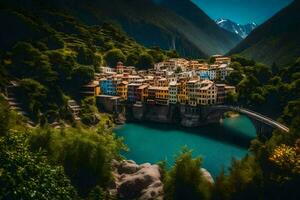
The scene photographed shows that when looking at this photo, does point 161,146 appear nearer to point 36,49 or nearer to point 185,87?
point 185,87

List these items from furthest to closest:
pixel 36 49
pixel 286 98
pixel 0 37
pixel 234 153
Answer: pixel 0 37
pixel 36 49
pixel 286 98
pixel 234 153

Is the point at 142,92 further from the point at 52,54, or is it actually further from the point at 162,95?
the point at 52,54

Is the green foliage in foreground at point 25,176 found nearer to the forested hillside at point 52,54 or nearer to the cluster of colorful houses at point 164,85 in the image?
the forested hillside at point 52,54

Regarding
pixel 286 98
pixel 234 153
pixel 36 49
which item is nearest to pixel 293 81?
pixel 286 98

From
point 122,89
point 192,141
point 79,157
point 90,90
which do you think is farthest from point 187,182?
point 122,89

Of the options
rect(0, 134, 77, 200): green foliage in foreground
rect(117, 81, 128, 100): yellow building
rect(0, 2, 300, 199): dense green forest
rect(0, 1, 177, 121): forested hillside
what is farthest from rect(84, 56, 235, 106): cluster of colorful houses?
rect(0, 134, 77, 200): green foliage in foreground

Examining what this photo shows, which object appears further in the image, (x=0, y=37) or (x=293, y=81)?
(x=0, y=37)
